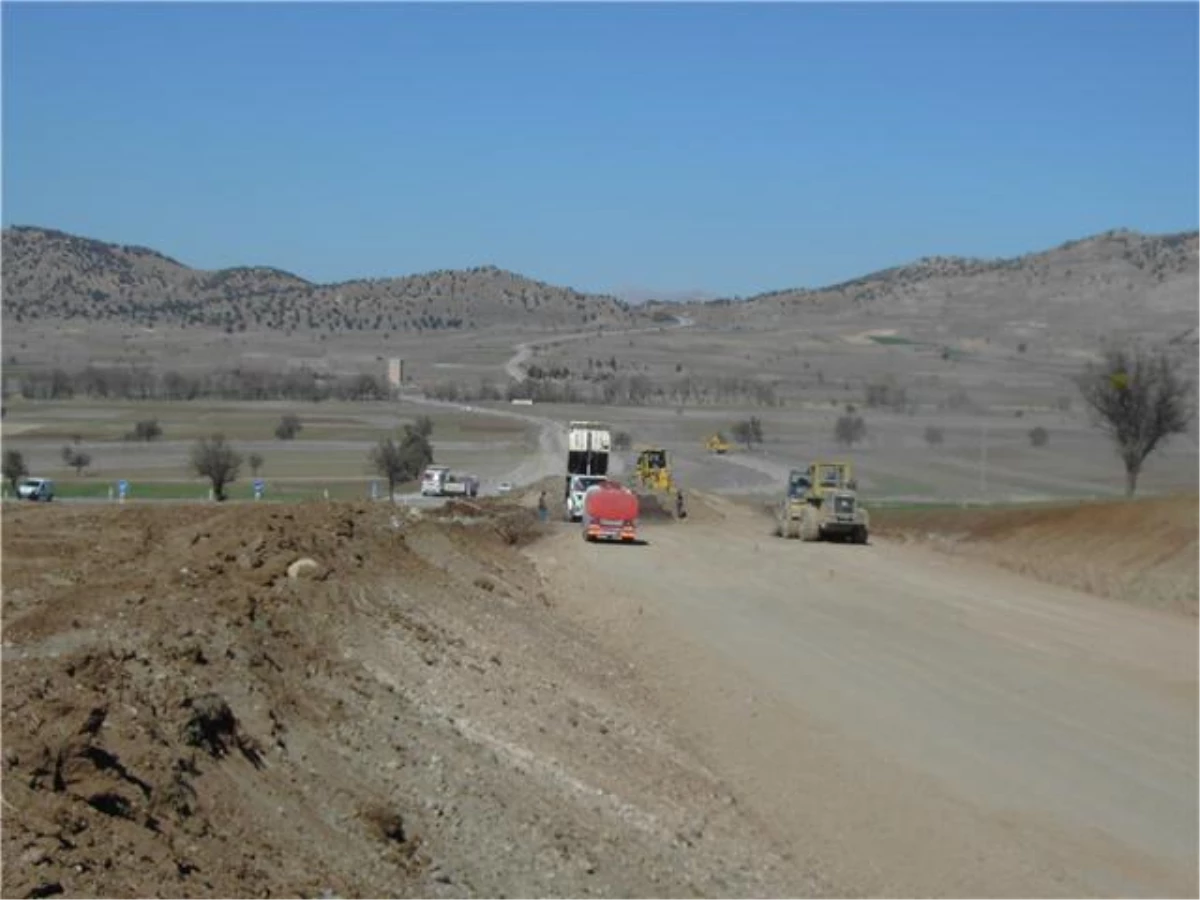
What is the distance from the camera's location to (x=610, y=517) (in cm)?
4525

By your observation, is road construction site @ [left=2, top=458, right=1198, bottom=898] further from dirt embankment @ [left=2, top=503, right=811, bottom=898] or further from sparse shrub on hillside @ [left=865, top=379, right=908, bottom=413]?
sparse shrub on hillside @ [left=865, top=379, right=908, bottom=413]

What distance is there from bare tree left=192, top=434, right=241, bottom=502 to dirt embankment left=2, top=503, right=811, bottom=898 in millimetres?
41285

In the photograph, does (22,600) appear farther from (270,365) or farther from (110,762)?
(270,365)

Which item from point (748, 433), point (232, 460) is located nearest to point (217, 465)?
point (232, 460)

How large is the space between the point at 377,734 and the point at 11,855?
5.59m

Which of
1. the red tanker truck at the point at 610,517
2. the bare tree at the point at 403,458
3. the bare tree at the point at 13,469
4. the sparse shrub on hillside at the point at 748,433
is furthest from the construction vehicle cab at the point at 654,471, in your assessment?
the sparse shrub on hillside at the point at 748,433

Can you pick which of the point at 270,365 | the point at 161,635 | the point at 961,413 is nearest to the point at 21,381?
the point at 270,365

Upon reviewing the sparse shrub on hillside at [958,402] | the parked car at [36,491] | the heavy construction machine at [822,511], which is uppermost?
the heavy construction machine at [822,511]

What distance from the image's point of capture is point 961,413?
4840 inches

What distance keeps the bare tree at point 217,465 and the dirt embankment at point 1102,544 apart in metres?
27.1

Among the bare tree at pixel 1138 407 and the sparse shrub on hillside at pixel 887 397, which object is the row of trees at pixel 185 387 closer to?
the sparse shrub on hillside at pixel 887 397

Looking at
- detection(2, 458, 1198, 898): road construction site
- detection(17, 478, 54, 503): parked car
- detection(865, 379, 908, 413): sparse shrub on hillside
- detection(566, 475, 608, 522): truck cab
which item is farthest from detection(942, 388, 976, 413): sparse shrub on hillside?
detection(2, 458, 1198, 898): road construction site

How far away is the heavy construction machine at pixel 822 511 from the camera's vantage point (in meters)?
49.6

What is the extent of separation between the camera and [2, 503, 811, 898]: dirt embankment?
340 inches
